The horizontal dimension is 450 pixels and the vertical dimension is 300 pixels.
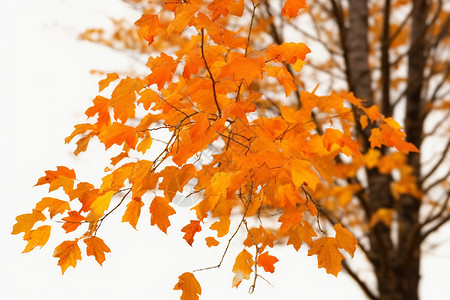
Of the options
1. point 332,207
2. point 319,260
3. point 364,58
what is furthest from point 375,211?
point 319,260

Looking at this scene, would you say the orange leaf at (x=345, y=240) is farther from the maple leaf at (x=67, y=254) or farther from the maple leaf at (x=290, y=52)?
the maple leaf at (x=67, y=254)

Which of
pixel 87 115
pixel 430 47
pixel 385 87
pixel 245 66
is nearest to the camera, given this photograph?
pixel 245 66

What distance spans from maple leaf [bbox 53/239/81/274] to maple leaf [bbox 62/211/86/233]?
2.1 inches

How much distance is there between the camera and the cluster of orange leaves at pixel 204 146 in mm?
1328

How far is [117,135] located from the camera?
147 centimetres

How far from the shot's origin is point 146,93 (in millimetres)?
1675

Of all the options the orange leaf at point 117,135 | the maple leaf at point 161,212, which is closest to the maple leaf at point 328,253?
the maple leaf at point 161,212

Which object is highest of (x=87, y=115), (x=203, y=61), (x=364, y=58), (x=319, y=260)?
(x=364, y=58)

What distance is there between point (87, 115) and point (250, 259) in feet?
2.98

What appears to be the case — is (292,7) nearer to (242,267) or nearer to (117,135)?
(117,135)

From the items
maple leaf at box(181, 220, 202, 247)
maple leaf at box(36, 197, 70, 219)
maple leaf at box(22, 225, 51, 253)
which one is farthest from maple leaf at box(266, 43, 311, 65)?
maple leaf at box(22, 225, 51, 253)

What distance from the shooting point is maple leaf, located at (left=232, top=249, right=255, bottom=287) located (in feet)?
5.26

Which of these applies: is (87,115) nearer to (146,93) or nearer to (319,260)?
(146,93)

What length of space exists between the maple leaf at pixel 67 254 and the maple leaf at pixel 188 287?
42 centimetres
